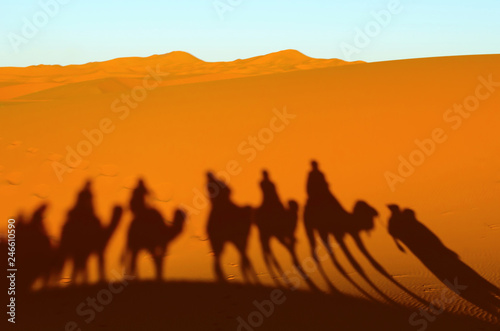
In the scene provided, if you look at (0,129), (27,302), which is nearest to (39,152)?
(0,129)

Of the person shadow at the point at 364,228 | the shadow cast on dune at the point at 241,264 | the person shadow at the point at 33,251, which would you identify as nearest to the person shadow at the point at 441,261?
the shadow cast on dune at the point at 241,264

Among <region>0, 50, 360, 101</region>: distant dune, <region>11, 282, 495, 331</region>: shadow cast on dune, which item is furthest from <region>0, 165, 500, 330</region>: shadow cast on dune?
<region>0, 50, 360, 101</region>: distant dune

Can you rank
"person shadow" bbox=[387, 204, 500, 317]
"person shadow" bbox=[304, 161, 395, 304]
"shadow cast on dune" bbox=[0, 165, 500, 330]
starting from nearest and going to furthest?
"shadow cast on dune" bbox=[0, 165, 500, 330] → "person shadow" bbox=[387, 204, 500, 317] → "person shadow" bbox=[304, 161, 395, 304]

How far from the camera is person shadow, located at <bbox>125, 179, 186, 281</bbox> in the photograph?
8.12 meters

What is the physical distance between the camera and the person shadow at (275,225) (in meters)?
7.49

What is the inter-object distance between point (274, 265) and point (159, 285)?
1981mm

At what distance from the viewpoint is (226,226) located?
30.7ft

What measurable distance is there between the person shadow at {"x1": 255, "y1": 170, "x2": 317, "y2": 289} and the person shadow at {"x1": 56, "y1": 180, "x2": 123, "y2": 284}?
9.64 feet

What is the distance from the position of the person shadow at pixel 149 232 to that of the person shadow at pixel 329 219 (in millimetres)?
2814

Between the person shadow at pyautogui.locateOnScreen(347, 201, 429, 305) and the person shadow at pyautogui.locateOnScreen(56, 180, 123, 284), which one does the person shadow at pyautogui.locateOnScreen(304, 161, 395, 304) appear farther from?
the person shadow at pyautogui.locateOnScreen(56, 180, 123, 284)

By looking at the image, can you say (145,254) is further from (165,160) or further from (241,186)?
(165,160)

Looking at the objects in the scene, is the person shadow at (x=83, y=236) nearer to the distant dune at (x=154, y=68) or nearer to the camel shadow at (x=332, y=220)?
the camel shadow at (x=332, y=220)

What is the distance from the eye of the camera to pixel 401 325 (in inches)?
203

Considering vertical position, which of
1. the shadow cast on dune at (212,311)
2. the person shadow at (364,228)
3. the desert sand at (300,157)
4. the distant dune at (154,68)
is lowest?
the shadow cast on dune at (212,311)
